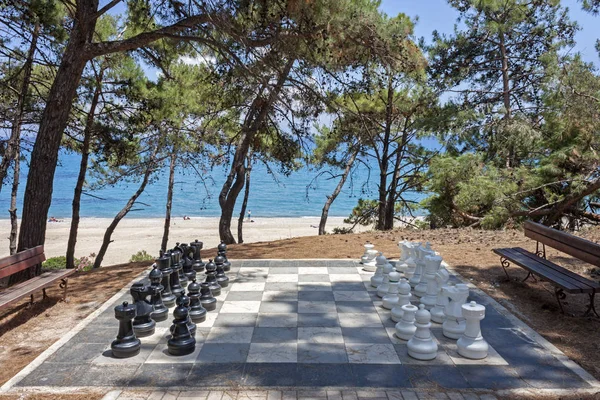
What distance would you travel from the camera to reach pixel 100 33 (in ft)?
27.5

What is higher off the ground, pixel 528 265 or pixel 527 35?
pixel 527 35

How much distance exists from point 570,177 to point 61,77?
28.0 ft

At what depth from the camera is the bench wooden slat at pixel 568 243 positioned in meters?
3.66

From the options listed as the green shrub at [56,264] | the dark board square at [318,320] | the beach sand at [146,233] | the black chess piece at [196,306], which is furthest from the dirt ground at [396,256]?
the beach sand at [146,233]

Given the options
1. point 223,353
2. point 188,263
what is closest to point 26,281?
point 188,263

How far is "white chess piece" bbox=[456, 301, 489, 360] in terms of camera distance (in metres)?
2.95

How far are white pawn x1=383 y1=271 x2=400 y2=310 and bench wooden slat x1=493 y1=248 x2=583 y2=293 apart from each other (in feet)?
4.19

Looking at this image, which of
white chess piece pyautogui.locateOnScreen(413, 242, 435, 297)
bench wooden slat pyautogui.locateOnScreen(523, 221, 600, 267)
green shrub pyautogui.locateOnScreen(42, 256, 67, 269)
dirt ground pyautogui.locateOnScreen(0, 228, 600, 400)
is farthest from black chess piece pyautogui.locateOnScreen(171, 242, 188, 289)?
green shrub pyautogui.locateOnScreen(42, 256, 67, 269)

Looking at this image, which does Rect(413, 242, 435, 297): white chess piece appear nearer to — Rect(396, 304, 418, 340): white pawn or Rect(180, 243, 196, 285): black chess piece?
Rect(396, 304, 418, 340): white pawn

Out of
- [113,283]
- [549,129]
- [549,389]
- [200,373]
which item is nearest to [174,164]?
[113,283]

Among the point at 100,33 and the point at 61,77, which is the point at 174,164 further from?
the point at 61,77

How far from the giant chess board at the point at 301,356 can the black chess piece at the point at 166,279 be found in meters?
0.26

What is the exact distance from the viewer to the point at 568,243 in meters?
4.06

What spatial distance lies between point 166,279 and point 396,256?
3320 millimetres
